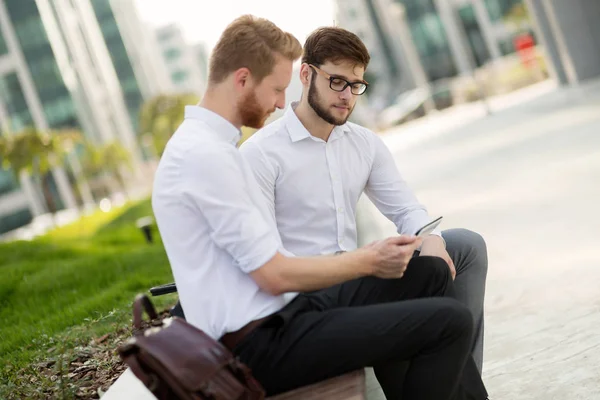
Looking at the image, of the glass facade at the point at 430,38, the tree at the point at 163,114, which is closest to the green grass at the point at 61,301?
the tree at the point at 163,114

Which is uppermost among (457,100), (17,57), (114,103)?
(17,57)

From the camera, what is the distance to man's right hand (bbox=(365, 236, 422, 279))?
3.12 m

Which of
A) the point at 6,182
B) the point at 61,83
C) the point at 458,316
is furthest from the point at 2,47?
the point at 458,316

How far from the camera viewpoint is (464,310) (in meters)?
3.07

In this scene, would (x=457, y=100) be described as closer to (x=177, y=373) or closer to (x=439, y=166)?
(x=439, y=166)

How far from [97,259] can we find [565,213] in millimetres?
5639

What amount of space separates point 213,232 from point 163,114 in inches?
1643

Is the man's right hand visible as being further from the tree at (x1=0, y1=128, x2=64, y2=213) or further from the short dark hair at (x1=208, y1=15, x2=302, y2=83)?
the tree at (x1=0, y1=128, x2=64, y2=213)

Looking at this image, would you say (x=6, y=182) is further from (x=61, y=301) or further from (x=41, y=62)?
(x=61, y=301)

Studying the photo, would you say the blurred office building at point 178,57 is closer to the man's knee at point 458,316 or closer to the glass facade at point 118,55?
the glass facade at point 118,55

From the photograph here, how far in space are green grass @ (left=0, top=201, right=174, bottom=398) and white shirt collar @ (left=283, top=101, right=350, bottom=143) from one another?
218 centimetres

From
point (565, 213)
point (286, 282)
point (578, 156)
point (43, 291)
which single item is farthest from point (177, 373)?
point (578, 156)

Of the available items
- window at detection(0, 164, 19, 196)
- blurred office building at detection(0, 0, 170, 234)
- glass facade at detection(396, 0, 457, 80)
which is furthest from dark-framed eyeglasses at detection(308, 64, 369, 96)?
window at detection(0, 164, 19, 196)

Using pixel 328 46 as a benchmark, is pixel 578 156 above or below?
below
